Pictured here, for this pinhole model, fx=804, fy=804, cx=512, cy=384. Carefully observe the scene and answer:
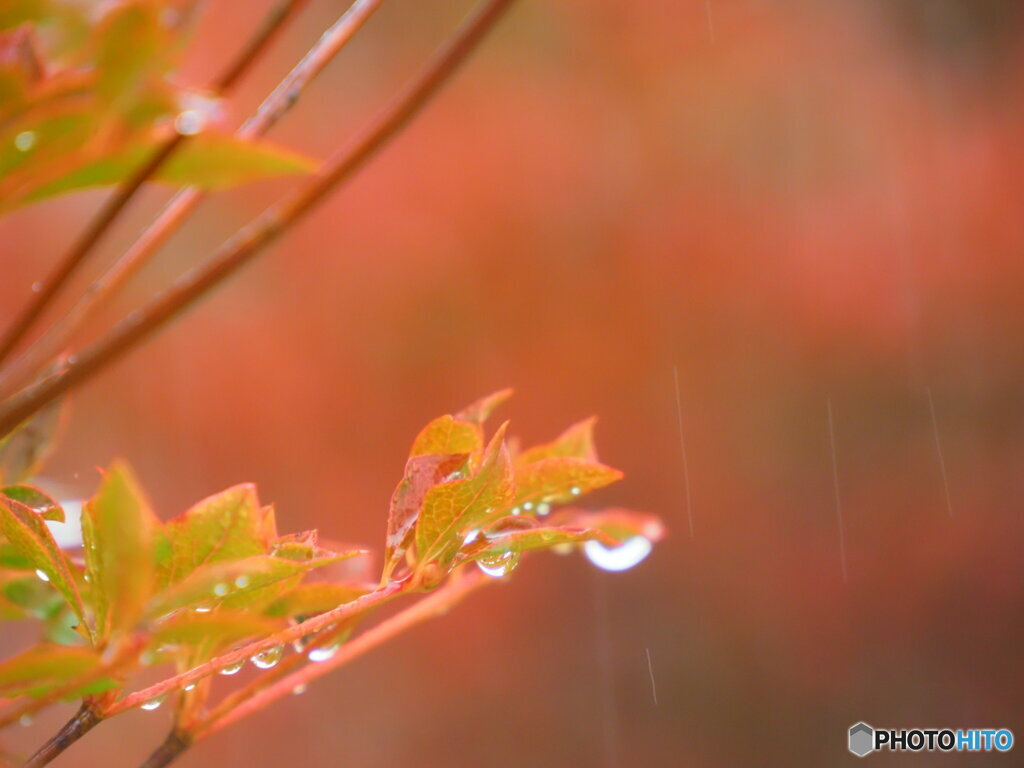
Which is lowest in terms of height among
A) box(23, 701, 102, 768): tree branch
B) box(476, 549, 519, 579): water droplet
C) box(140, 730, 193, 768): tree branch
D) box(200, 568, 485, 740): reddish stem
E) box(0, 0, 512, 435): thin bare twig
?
box(140, 730, 193, 768): tree branch

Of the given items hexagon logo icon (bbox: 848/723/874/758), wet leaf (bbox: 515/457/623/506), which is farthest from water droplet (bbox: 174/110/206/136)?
hexagon logo icon (bbox: 848/723/874/758)

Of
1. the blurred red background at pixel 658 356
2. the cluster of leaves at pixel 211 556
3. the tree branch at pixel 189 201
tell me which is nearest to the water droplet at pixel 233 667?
the cluster of leaves at pixel 211 556

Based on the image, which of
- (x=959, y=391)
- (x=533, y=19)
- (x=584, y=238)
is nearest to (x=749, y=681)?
(x=959, y=391)

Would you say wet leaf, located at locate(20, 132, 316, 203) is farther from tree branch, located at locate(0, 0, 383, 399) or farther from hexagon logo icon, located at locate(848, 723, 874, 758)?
hexagon logo icon, located at locate(848, 723, 874, 758)

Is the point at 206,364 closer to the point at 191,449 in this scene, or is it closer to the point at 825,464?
the point at 191,449

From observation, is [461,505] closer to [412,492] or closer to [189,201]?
[412,492]

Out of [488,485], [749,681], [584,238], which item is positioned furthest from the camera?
[584,238]

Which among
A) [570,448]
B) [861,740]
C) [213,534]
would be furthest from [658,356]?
[213,534]
